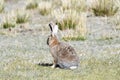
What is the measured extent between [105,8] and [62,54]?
12513mm

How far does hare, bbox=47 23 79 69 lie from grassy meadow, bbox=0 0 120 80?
15 cm

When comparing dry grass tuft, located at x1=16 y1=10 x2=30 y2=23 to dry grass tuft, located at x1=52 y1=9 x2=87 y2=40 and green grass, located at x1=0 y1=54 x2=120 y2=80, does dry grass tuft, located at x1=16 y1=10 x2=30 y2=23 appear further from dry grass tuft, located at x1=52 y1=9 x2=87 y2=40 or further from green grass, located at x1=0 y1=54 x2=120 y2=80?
green grass, located at x1=0 y1=54 x2=120 y2=80

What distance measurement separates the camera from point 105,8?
2216 cm

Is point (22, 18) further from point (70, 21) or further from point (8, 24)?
point (70, 21)

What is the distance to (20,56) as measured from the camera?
39.7 ft

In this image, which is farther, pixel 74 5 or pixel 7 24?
pixel 74 5

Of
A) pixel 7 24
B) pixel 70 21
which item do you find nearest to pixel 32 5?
pixel 7 24

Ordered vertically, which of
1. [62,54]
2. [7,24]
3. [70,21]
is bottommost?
[7,24]

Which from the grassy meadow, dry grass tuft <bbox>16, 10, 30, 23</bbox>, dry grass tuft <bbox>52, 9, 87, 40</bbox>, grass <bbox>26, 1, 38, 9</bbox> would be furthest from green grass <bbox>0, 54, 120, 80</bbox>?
grass <bbox>26, 1, 38, 9</bbox>

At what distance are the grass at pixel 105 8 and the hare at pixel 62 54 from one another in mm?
12084

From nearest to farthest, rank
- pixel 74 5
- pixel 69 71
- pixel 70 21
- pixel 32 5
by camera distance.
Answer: pixel 69 71
pixel 70 21
pixel 74 5
pixel 32 5

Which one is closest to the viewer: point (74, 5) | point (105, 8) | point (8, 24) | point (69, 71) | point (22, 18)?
point (69, 71)

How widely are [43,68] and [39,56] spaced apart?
179 centimetres

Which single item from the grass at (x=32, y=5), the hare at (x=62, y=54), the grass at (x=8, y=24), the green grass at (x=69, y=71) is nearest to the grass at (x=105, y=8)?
the grass at (x=8, y=24)
